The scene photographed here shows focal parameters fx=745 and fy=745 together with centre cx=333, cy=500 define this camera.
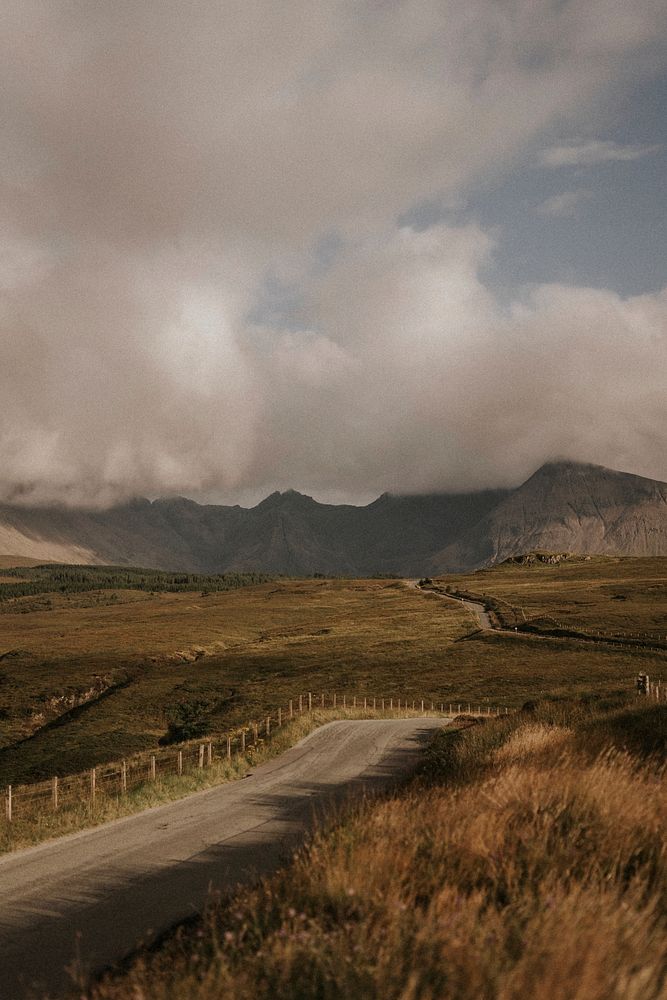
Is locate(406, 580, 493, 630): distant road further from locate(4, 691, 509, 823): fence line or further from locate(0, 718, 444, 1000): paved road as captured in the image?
locate(0, 718, 444, 1000): paved road

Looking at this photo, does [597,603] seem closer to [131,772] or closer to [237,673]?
[237,673]

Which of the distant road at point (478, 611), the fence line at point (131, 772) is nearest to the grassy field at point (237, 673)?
the distant road at point (478, 611)

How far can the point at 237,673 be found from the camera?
85.8m

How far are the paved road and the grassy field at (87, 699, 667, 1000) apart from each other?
1.11 metres

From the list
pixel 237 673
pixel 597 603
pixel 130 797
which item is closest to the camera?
pixel 130 797

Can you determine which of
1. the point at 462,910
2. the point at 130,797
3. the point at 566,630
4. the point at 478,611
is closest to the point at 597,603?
the point at 478,611

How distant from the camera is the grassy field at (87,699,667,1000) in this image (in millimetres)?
4945

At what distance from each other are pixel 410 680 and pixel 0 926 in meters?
66.6

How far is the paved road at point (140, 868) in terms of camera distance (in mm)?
10023

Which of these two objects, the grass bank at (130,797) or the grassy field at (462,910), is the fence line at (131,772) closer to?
the grass bank at (130,797)

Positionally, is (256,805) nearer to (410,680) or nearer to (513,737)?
(513,737)

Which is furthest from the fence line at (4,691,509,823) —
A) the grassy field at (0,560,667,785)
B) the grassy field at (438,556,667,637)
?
the grassy field at (438,556,667,637)

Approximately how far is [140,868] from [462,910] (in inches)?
418

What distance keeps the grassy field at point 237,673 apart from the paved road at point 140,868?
80.8 ft
